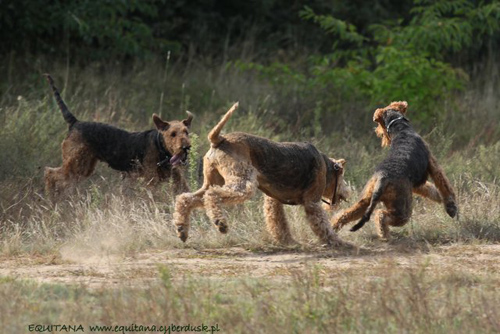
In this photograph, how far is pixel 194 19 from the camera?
1678 centimetres

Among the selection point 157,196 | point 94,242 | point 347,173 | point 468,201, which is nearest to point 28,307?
point 94,242

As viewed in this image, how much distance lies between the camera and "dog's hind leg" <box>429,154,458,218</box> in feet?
25.9

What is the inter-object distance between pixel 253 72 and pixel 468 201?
7029 mm

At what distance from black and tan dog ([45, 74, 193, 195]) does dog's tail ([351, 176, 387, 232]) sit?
2.35 meters

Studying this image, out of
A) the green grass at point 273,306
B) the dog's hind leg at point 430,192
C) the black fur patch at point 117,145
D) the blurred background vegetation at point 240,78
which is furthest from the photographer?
the blurred background vegetation at point 240,78

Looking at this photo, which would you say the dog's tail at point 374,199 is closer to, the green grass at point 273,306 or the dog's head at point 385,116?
the dog's head at point 385,116

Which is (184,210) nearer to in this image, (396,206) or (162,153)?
(396,206)

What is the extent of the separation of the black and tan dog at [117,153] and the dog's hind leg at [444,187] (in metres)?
2.47

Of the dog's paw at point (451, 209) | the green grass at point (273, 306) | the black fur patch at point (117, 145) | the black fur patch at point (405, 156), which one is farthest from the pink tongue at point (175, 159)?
the green grass at point (273, 306)

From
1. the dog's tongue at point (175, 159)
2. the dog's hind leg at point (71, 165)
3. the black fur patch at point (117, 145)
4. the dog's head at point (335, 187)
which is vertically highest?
the dog's head at point (335, 187)

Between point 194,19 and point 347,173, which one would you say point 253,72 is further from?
point 347,173

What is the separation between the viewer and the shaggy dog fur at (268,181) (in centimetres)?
680

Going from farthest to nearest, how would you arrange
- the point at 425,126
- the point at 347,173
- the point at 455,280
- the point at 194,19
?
the point at 194,19 < the point at 425,126 < the point at 347,173 < the point at 455,280

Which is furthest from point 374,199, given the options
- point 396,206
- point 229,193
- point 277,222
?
point 229,193
